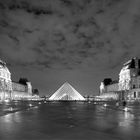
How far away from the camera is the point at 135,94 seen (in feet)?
390

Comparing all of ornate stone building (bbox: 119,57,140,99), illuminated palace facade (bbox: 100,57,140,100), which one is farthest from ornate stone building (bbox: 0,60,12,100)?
ornate stone building (bbox: 119,57,140,99)

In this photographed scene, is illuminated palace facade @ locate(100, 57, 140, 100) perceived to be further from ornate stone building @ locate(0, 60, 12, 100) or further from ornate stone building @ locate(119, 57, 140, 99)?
ornate stone building @ locate(0, 60, 12, 100)

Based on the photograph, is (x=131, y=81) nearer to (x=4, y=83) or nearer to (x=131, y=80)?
(x=131, y=80)

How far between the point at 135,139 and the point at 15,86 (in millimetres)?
181511

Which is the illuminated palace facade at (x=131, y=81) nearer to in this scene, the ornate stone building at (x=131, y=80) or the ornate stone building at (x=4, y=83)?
the ornate stone building at (x=131, y=80)

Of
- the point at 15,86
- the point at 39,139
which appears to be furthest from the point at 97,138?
the point at 15,86

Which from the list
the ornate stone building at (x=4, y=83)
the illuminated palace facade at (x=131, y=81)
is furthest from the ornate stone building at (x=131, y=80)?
the ornate stone building at (x=4, y=83)

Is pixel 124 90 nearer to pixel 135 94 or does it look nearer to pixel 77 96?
pixel 135 94

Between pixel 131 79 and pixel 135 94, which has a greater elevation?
pixel 131 79

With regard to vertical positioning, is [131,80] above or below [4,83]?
above

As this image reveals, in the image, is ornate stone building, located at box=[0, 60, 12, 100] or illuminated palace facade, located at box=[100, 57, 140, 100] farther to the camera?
ornate stone building, located at box=[0, 60, 12, 100]

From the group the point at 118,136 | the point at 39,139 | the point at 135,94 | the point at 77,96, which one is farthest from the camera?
the point at 77,96

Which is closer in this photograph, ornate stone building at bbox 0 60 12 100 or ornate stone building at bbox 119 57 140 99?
ornate stone building at bbox 119 57 140 99

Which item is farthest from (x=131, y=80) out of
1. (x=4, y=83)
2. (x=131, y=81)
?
(x=4, y=83)
